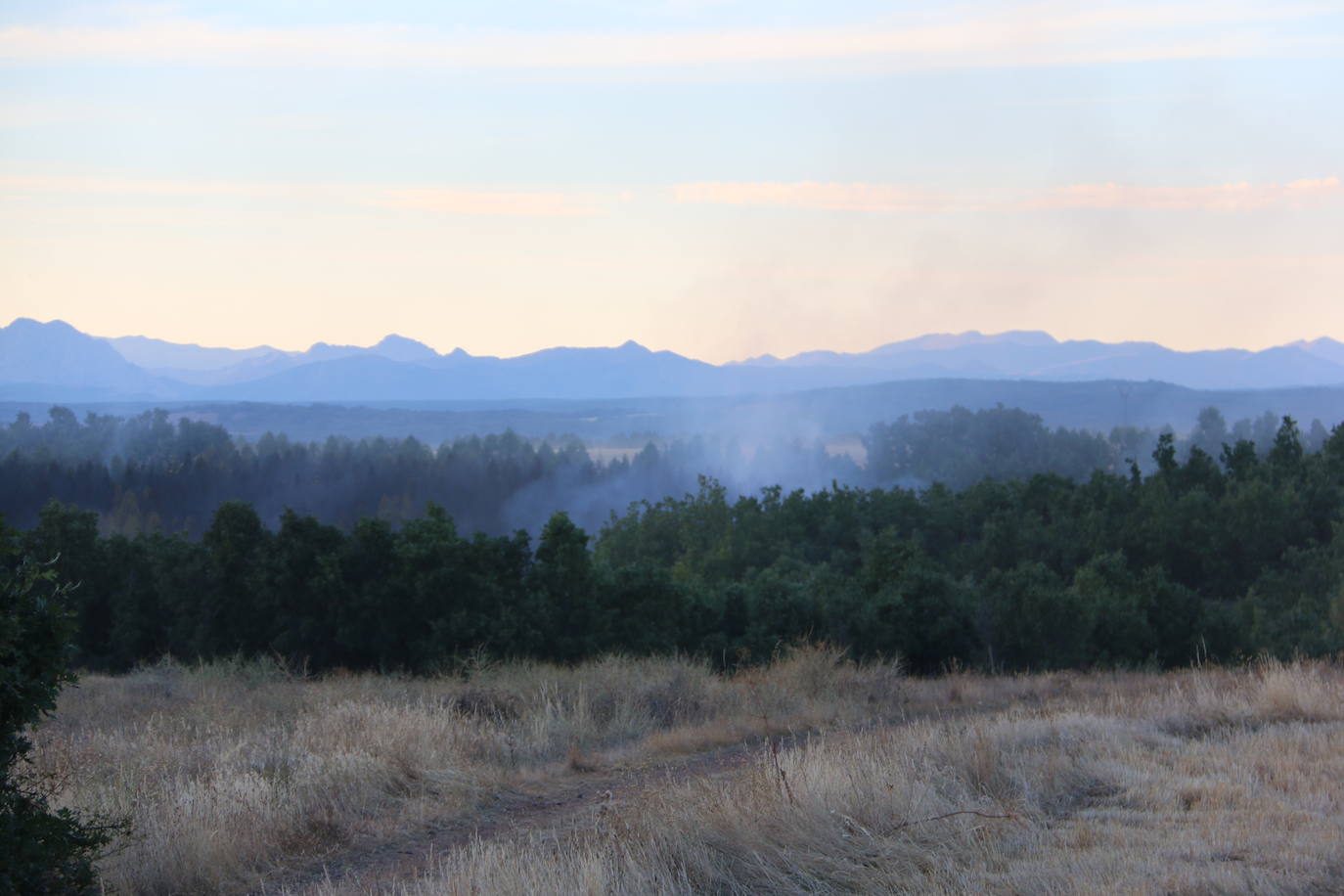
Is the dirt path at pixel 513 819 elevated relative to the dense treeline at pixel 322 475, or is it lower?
elevated

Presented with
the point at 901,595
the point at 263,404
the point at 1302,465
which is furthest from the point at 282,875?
the point at 263,404

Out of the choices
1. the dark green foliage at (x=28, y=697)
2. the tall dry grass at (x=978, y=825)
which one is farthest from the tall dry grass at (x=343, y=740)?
the dark green foliage at (x=28, y=697)

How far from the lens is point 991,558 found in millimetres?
38844

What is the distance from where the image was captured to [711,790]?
6.37m

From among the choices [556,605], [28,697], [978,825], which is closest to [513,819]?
[978,825]

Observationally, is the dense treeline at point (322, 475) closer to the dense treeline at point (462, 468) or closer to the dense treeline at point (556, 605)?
the dense treeline at point (462, 468)

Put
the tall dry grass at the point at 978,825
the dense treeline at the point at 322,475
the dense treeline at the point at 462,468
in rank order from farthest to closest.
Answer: the dense treeline at the point at 462,468, the dense treeline at the point at 322,475, the tall dry grass at the point at 978,825

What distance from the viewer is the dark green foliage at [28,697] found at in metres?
4.27

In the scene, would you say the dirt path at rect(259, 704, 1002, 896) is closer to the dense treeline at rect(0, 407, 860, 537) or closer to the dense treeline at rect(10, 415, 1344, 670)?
the dense treeline at rect(10, 415, 1344, 670)

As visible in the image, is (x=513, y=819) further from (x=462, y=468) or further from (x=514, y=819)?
(x=462, y=468)

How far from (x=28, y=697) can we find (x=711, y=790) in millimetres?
3567

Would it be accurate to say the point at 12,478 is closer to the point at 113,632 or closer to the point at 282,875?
the point at 113,632

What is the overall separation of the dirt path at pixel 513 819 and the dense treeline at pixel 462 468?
5378 centimetres

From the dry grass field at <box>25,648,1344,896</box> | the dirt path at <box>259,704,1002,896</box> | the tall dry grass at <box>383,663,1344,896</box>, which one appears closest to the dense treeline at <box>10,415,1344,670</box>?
the dry grass field at <box>25,648,1344,896</box>
